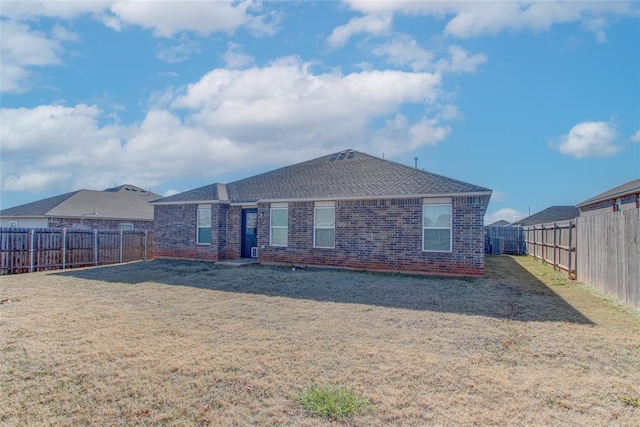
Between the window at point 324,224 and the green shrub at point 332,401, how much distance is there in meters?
10.2

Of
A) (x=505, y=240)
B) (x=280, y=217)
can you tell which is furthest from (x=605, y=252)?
(x=505, y=240)

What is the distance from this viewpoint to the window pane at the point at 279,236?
603 inches

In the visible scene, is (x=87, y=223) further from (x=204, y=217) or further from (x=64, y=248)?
(x=204, y=217)

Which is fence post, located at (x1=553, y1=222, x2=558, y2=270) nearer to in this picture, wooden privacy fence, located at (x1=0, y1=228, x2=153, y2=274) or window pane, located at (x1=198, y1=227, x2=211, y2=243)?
window pane, located at (x1=198, y1=227, x2=211, y2=243)

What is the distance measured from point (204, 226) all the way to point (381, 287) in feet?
31.5

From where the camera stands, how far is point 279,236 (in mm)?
15430

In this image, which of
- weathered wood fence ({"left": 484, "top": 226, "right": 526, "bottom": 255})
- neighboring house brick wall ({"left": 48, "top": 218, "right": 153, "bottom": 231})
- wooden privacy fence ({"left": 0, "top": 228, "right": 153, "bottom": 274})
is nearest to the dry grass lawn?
wooden privacy fence ({"left": 0, "top": 228, "right": 153, "bottom": 274})

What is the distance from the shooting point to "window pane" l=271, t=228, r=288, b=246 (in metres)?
15.3

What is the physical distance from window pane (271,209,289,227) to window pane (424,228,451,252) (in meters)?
5.41

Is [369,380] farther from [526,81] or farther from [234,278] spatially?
[526,81]

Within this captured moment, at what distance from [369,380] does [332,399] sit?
65 cm

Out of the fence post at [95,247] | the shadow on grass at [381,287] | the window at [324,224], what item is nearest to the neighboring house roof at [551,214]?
the shadow on grass at [381,287]

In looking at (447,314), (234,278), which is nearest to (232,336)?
(447,314)

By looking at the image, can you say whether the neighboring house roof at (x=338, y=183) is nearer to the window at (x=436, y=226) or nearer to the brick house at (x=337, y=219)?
the brick house at (x=337, y=219)
